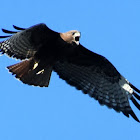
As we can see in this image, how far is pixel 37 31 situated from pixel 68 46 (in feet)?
2.39

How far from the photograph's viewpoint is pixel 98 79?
12.4 meters

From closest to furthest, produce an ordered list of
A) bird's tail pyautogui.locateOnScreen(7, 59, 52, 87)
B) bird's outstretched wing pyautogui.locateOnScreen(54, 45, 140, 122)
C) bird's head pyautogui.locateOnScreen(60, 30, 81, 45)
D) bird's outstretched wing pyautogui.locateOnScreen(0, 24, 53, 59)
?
bird's outstretched wing pyautogui.locateOnScreen(0, 24, 53, 59) → bird's head pyautogui.locateOnScreen(60, 30, 81, 45) → bird's tail pyautogui.locateOnScreen(7, 59, 52, 87) → bird's outstretched wing pyautogui.locateOnScreen(54, 45, 140, 122)

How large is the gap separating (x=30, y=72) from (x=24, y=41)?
2.42 ft

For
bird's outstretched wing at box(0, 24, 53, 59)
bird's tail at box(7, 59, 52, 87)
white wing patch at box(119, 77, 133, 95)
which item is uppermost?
bird's outstretched wing at box(0, 24, 53, 59)

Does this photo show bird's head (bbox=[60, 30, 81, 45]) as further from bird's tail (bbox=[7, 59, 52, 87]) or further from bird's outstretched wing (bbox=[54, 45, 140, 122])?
bird's tail (bbox=[7, 59, 52, 87])

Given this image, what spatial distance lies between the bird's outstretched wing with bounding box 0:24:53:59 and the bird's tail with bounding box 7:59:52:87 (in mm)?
212

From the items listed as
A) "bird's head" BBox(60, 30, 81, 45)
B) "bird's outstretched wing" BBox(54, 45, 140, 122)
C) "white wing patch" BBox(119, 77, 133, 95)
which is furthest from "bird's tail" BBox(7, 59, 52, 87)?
"white wing patch" BBox(119, 77, 133, 95)

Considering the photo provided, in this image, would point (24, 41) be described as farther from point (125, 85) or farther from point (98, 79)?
point (125, 85)

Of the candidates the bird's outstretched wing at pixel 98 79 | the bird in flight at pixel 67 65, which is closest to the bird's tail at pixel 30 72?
the bird in flight at pixel 67 65

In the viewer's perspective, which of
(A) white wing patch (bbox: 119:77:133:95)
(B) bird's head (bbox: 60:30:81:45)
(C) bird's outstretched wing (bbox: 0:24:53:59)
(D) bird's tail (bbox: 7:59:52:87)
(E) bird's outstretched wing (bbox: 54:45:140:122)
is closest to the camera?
(C) bird's outstretched wing (bbox: 0:24:53:59)

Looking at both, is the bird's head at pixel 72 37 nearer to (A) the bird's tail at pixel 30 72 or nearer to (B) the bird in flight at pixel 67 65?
(B) the bird in flight at pixel 67 65

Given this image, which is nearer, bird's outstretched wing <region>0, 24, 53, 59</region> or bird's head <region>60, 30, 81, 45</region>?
bird's outstretched wing <region>0, 24, 53, 59</region>

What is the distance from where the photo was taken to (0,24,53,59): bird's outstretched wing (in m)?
11.1

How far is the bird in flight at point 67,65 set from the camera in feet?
37.1
